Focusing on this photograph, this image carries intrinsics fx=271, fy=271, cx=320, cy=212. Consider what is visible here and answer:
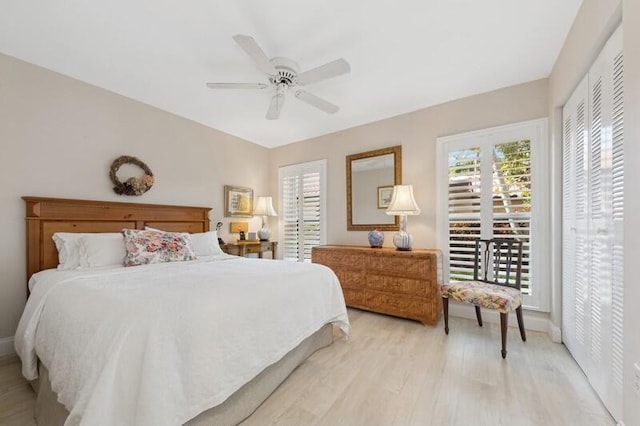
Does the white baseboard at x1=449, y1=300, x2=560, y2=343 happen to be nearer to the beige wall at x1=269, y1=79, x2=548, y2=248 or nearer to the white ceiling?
the beige wall at x1=269, y1=79, x2=548, y2=248

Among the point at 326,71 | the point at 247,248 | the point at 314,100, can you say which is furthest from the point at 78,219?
the point at 326,71

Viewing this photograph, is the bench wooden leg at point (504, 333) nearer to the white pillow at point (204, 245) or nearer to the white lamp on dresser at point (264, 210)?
the white pillow at point (204, 245)

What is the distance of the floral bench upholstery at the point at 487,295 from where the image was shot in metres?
2.24

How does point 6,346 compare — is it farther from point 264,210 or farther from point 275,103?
point 275,103

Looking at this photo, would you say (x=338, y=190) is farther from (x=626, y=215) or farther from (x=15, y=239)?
(x=15, y=239)

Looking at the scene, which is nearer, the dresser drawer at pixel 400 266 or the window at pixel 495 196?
the window at pixel 495 196

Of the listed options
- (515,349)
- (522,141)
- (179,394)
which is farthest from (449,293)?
(179,394)

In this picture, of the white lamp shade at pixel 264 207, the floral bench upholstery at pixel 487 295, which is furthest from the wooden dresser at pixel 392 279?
the white lamp shade at pixel 264 207

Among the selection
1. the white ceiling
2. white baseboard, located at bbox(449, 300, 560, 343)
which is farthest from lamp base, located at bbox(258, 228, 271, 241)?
white baseboard, located at bbox(449, 300, 560, 343)

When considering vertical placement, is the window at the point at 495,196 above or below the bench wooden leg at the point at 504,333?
above

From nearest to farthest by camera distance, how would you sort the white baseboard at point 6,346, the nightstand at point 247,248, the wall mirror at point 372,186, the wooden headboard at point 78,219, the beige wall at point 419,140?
the white baseboard at point 6,346 → the wooden headboard at point 78,219 → the beige wall at point 419,140 → the wall mirror at point 372,186 → the nightstand at point 247,248

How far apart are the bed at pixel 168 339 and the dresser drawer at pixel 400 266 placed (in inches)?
41.8

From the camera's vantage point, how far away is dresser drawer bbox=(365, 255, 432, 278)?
2922 millimetres

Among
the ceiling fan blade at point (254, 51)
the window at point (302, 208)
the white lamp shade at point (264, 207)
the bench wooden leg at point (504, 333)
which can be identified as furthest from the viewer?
the white lamp shade at point (264, 207)
